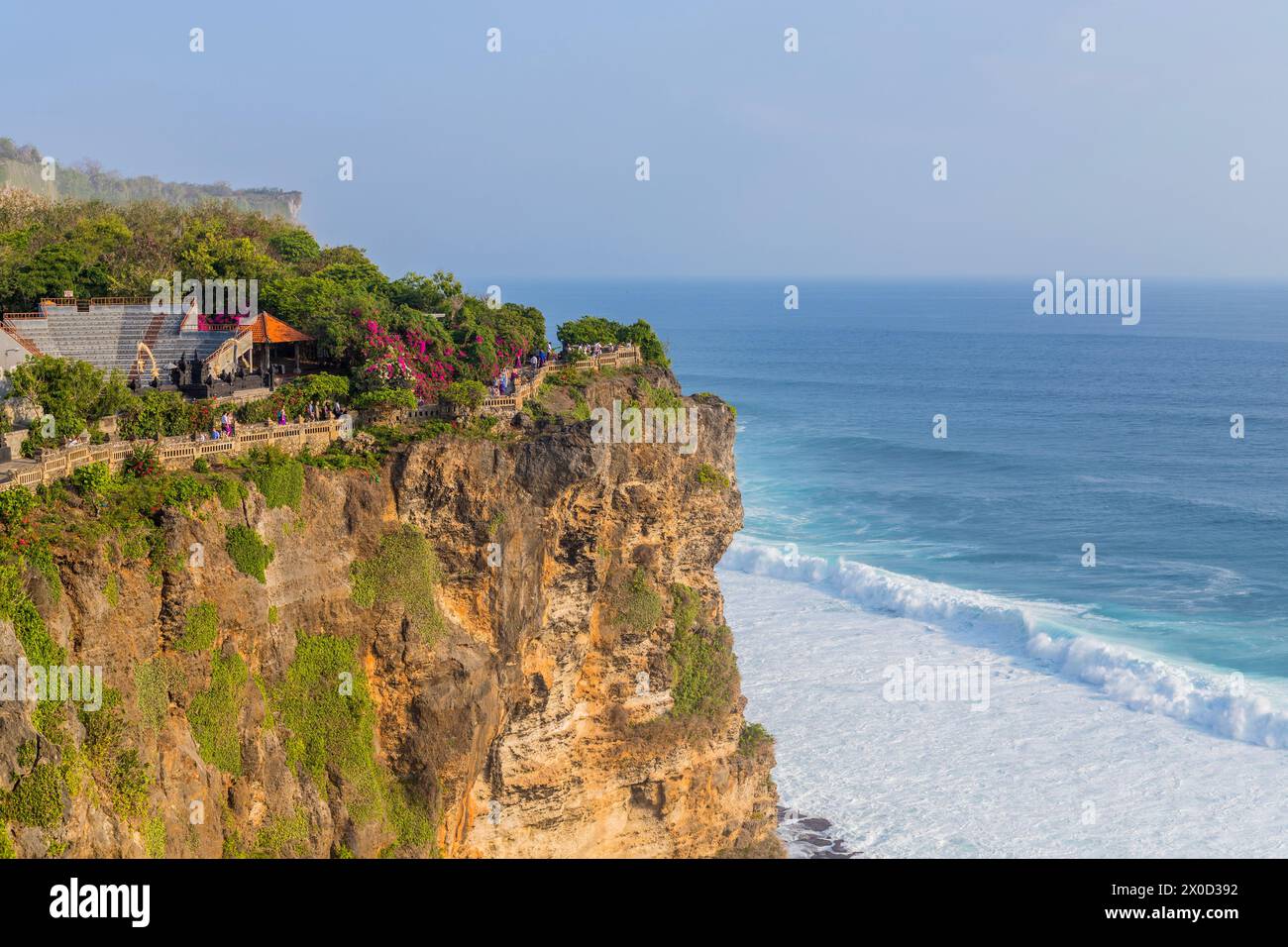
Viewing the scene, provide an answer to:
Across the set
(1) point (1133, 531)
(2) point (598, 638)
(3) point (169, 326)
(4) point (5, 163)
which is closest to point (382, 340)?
(3) point (169, 326)

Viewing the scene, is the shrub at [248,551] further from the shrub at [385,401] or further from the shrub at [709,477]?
the shrub at [709,477]

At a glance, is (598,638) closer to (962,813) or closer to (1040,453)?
(962,813)

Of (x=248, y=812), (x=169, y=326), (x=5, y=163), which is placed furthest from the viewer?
(x=5, y=163)

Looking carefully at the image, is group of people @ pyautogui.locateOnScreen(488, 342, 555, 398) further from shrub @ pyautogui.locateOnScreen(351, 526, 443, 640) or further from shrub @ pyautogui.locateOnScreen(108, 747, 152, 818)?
shrub @ pyautogui.locateOnScreen(108, 747, 152, 818)

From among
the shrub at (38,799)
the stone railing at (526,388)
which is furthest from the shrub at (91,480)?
the stone railing at (526,388)

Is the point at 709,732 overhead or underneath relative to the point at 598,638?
underneath

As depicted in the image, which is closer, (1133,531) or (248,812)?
(248,812)
